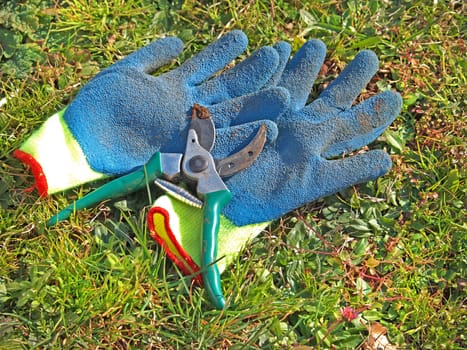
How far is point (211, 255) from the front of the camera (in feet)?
7.34

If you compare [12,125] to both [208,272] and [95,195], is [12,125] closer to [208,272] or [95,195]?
[95,195]

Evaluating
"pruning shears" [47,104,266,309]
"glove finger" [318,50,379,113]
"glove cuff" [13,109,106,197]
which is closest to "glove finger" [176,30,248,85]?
"pruning shears" [47,104,266,309]

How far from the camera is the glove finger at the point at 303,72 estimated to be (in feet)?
8.27

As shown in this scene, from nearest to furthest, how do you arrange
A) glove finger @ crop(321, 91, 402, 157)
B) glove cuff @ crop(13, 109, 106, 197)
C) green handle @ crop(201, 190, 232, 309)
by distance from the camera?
1. green handle @ crop(201, 190, 232, 309)
2. glove cuff @ crop(13, 109, 106, 197)
3. glove finger @ crop(321, 91, 402, 157)

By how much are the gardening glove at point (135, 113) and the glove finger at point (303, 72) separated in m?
0.09

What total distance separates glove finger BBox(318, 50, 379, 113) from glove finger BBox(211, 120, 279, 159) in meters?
0.24

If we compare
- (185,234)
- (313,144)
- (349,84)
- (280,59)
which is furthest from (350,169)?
(185,234)

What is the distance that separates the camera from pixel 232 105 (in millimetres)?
2459

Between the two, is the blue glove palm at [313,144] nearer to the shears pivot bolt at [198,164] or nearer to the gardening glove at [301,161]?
the gardening glove at [301,161]

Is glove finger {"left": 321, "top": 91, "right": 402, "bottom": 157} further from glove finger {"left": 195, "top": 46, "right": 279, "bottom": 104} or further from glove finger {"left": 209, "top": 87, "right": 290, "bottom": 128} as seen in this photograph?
glove finger {"left": 195, "top": 46, "right": 279, "bottom": 104}

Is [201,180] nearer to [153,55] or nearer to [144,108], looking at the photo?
[144,108]

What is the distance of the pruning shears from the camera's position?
2246 mm

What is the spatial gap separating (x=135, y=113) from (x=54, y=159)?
13.7 inches

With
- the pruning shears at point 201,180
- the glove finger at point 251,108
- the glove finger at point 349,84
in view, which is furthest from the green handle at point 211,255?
the glove finger at point 349,84
